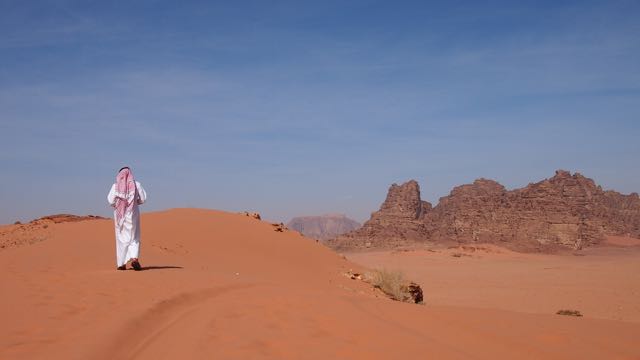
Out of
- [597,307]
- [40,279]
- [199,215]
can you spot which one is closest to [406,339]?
[40,279]

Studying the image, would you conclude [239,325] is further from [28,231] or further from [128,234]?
[28,231]

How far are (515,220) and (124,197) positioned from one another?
5914 cm

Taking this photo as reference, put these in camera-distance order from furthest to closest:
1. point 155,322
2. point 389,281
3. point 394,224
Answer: point 394,224 < point 389,281 < point 155,322

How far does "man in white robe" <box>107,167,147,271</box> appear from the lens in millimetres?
10219

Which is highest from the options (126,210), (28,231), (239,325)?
(126,210)

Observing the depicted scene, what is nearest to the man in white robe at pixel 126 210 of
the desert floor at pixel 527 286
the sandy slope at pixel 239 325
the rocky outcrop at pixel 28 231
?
the sandy slope at pixel 239 325

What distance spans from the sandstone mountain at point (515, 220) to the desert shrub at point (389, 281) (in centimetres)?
4307

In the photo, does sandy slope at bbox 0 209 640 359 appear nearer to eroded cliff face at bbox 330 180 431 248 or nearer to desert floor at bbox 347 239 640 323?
desert floor at bbox 347 239 640 323

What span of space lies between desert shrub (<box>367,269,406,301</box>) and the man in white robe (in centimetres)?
572

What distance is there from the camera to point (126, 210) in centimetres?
1038

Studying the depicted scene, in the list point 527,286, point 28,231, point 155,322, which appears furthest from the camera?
point 527,286

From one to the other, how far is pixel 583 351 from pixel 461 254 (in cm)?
4295

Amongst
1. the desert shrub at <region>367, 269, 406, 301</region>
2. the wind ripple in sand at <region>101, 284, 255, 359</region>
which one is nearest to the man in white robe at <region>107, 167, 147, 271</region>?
the wind ripple in sand at <region>101, 284, 255, 359</region>

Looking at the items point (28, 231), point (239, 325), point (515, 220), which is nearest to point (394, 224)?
point (515, 220)
